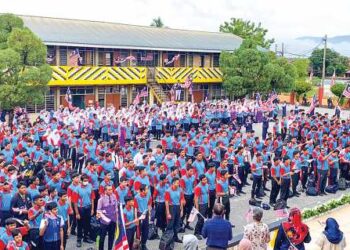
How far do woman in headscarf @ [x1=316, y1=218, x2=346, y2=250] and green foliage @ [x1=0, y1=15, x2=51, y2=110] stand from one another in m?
15.6

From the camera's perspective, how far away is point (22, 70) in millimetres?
20469

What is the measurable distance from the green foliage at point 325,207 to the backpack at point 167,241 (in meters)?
3.28

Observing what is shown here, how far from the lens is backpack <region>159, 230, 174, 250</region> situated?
362 inches

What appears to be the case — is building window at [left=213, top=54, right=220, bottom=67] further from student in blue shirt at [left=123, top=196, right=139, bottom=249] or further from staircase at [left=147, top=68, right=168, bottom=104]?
student in blue shirt at [left=123, top=196, right=139, bottom=249]

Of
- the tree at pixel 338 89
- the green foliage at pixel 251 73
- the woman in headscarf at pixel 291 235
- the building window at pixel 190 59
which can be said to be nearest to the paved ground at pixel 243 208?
the woman in headscarf at pixel 291 235

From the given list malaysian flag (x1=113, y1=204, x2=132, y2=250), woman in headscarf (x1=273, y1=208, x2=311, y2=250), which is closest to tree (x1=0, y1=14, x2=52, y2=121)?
malaysian flag (x1=113, y1=204, x2=132, y2=250)

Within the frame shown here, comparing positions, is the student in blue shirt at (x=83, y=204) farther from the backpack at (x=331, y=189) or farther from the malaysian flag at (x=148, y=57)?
the malaysian flag at (x=148, y=57)

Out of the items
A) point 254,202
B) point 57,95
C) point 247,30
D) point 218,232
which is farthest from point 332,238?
point 247,30

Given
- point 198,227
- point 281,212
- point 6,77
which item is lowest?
point 198,227

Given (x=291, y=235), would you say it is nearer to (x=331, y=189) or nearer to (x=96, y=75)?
(x=331, y=189)

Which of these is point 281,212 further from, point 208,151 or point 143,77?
point 143,77

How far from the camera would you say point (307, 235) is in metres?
6.77

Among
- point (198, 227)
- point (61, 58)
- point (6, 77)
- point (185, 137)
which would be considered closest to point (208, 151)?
point (185, 137)

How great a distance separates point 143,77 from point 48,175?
72.7 ft
